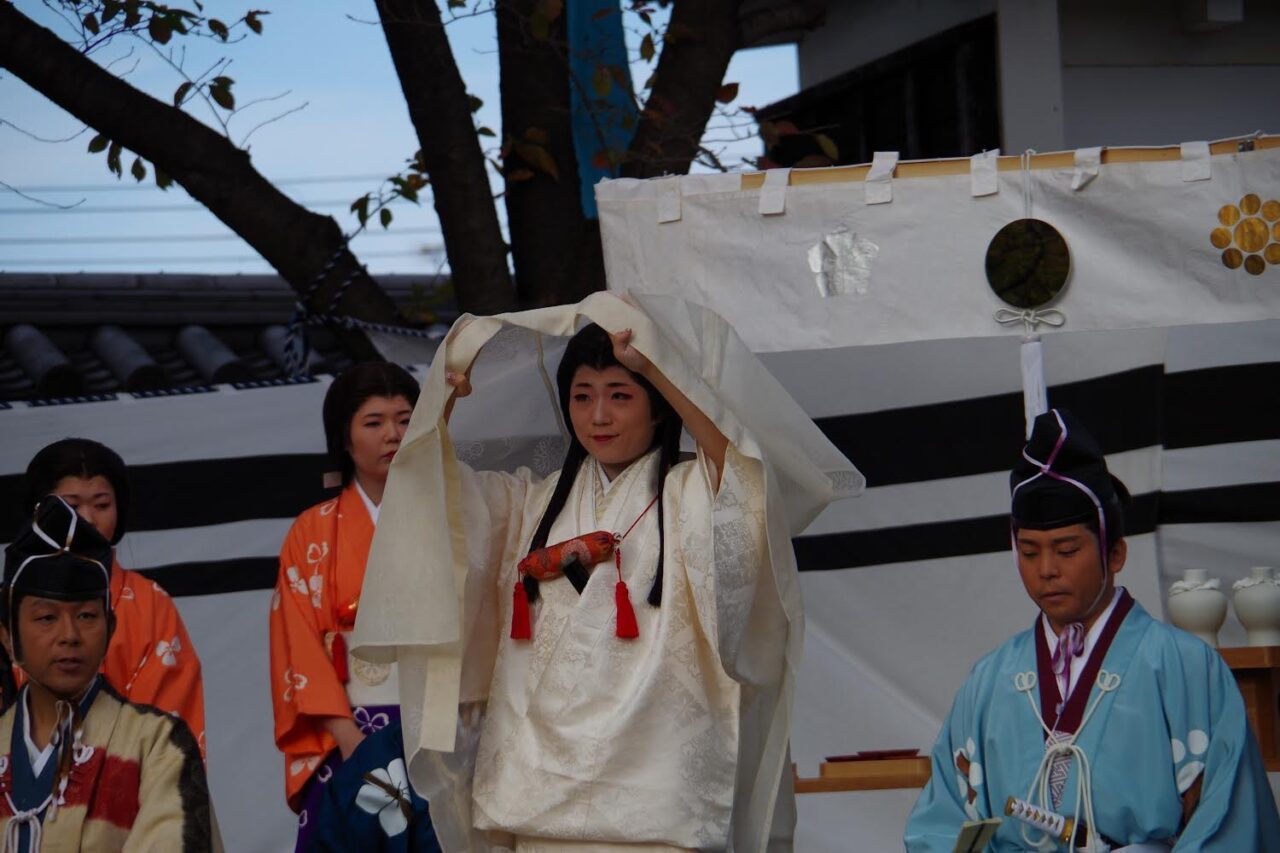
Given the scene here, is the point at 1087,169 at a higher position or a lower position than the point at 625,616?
higher

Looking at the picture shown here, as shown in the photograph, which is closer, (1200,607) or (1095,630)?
(1095,630)

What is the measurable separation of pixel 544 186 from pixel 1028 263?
174cm

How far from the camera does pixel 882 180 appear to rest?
472 cm

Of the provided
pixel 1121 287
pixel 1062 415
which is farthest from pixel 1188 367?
pixel 1062 415

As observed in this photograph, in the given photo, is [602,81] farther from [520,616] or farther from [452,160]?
[520,616]

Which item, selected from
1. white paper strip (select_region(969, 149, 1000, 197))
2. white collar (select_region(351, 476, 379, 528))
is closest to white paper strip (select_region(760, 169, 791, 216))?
white paper strip (select_region(969, 149, 1000, 197))

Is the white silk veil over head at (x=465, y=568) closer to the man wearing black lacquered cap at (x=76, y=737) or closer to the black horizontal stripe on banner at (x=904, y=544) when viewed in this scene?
the man wearing black lacquered cap at (x=76, y=737)

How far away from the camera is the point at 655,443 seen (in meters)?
3.52

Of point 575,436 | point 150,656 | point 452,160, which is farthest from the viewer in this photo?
point 452,160

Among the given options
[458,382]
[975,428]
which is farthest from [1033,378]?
[458,382]

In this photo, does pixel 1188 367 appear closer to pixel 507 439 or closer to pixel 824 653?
pixel 824 653

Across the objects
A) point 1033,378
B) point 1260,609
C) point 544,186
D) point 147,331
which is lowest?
point 1260,609

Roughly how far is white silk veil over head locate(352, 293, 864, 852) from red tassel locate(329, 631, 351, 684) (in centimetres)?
36

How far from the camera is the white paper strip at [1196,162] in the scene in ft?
14.7
